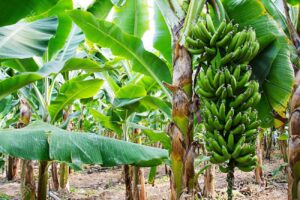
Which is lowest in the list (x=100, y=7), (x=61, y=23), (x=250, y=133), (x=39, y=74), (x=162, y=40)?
(x=250, y=133)

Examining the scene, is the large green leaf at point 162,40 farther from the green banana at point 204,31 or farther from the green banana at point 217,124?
the green banana at point 217,124

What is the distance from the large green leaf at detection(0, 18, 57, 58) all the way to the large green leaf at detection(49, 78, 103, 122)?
1.68ft

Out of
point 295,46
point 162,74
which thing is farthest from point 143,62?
point 295,46

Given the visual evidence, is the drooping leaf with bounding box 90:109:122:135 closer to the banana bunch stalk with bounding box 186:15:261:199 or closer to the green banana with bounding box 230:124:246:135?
the banana bunch stalk with bounding box 186:15:261:199

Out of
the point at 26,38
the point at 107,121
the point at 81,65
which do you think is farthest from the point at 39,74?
the point at 107,121

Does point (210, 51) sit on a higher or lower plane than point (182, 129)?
higher

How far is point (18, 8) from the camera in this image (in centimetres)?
229

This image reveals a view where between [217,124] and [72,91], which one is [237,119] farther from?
[72,91]

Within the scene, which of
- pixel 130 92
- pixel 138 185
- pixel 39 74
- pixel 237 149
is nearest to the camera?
pixel 237 149

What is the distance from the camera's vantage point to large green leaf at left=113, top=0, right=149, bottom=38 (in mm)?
3416

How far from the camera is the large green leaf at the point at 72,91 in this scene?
291 centimetres

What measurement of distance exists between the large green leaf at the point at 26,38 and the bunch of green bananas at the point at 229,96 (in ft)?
3.82

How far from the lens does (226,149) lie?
65.5 inches

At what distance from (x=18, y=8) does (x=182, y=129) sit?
138 cm
